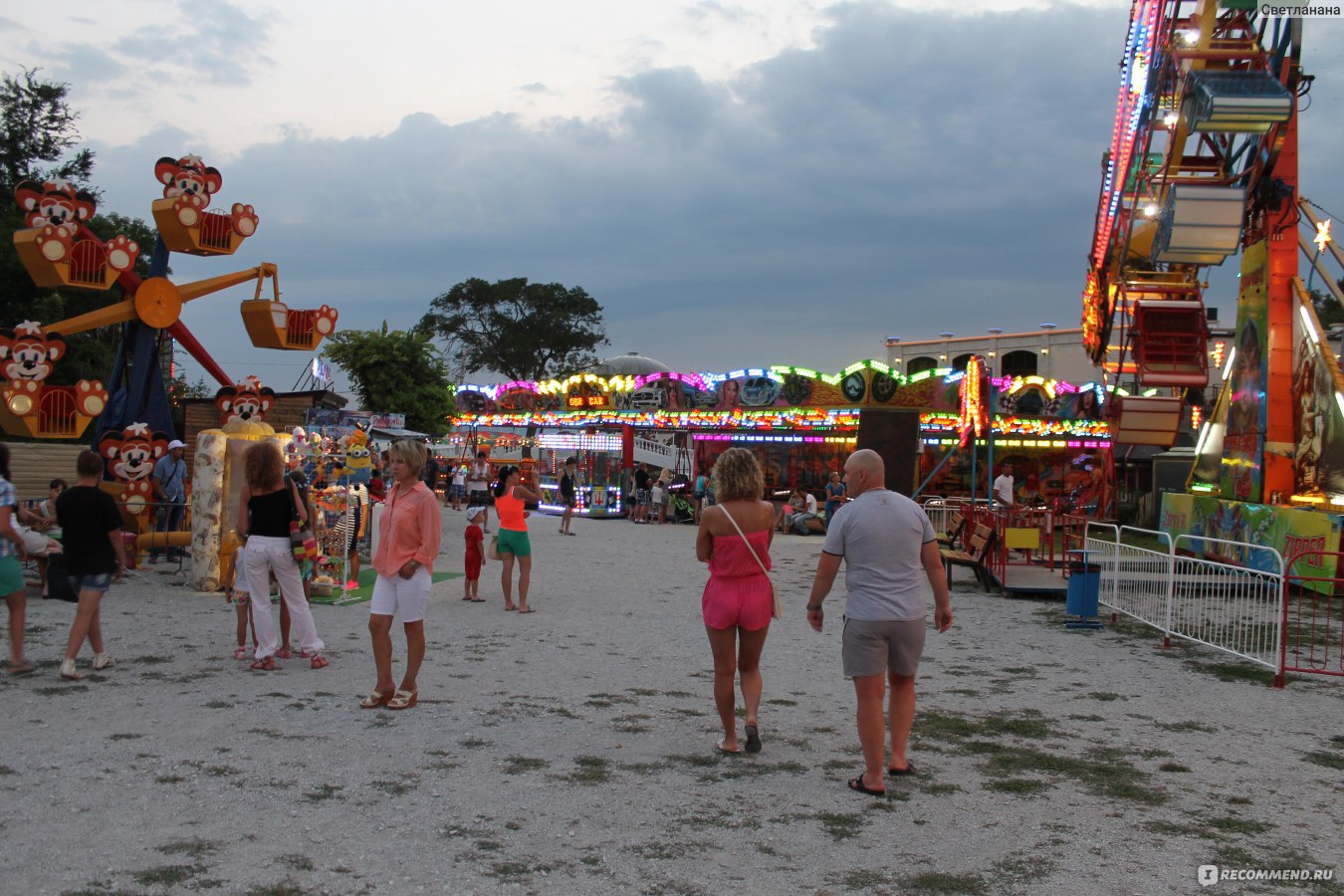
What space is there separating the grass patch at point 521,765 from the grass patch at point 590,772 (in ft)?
0.56

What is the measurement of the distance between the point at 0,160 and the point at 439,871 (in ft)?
105

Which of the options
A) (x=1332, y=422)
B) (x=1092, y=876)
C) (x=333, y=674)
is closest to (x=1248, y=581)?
(x=1332, y=422)

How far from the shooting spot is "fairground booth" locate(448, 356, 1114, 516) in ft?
85.8

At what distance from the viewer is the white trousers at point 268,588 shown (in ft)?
22.5

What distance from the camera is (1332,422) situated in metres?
12.5

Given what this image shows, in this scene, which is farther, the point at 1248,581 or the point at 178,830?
the point at 1248,581

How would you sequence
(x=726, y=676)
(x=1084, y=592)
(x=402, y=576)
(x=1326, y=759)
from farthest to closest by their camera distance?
(x=1084, y=592) → (x=402, y=576) → (x=1326, y=759) → (x=726, y=676)

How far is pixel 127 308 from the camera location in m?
13.6

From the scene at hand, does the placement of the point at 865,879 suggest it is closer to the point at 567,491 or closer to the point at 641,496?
the point at 567,491

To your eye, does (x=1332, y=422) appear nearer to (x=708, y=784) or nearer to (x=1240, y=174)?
(x=1240, y=174)

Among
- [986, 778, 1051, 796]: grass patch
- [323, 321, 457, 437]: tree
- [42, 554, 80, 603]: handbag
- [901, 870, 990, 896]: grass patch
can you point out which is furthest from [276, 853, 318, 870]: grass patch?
[323, 321, 457, 437]: tree

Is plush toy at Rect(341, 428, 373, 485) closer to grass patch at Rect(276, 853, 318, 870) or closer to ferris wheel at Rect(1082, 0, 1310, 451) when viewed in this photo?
grass patch at Rect(276, 853, 318, 870)

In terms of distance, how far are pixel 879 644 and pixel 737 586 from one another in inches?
31.7

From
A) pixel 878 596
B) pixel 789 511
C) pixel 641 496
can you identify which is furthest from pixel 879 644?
pixel 641 496
